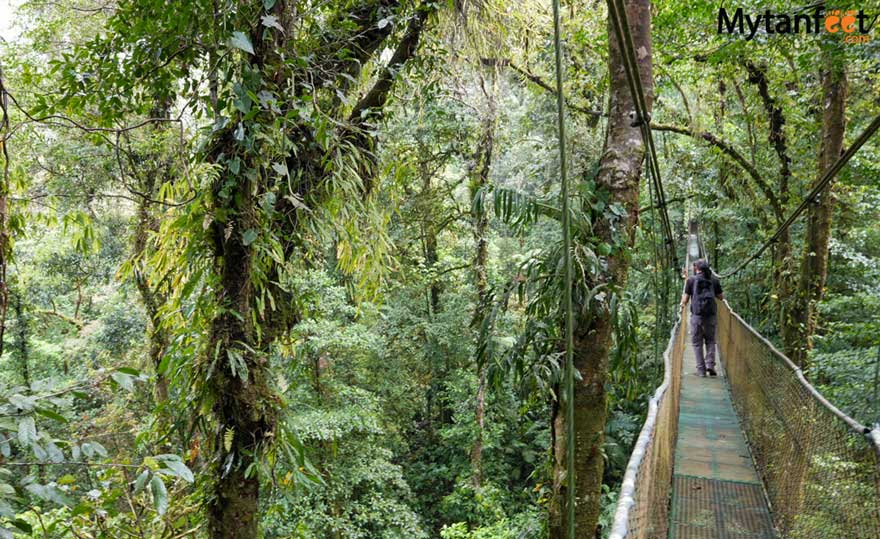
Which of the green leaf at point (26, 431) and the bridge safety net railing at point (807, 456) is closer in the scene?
the green leaf at point (26, 431)

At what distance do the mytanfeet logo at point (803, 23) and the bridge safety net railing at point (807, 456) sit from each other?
214cm

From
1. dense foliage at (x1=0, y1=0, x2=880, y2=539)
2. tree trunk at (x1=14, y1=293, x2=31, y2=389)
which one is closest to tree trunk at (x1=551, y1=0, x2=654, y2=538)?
dense foliage at (x1=0, y1=0, x2=880, y2=539)

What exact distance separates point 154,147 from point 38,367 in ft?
27.1

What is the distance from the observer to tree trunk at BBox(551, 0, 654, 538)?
2.03 m

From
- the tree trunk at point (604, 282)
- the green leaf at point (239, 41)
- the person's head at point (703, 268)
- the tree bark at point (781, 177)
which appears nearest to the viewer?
the green leaf at point (239, 41)

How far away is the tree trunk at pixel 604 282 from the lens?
2.03 metres

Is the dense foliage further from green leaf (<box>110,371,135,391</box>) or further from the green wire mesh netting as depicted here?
the green wire mesh netting

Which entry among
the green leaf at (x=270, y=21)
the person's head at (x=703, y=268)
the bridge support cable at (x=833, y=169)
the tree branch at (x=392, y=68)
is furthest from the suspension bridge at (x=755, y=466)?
the tree branch at (x=392, y=68)

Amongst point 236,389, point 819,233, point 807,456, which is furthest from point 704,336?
point 236,389

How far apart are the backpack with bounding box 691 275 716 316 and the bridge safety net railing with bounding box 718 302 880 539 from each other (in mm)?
1222

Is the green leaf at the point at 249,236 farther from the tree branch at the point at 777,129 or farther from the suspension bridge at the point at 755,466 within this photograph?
the tree branch at the point at 777,129

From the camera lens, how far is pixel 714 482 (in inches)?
116

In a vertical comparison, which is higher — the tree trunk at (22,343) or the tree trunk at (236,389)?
the tree trunk at (236,389)

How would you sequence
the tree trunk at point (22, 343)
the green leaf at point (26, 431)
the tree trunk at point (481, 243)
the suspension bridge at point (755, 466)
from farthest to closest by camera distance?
the tree trunk at point (22, 343) < the tree trunk at point (481, 243) < the suspension bridge at point (755, 466) < the green leaf at point (26, 431)
